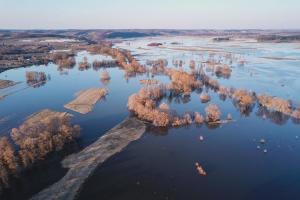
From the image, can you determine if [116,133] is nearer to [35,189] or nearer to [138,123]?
[138,123]

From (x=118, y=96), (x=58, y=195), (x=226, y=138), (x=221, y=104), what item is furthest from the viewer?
(x=118, y=96)

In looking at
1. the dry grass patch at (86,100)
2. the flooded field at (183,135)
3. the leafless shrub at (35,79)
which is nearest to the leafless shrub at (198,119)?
the flooded field at (183,135)

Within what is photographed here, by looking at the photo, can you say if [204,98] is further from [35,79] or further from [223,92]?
[35,79]

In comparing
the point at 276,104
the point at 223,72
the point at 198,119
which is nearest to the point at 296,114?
the point at 276,104

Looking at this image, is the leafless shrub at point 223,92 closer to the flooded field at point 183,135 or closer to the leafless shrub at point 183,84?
the flooded field at point 183,135

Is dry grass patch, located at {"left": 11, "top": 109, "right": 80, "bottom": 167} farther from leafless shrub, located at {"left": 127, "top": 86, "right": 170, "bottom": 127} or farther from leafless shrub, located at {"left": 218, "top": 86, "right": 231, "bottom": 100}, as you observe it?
leafless shrub, located at {"left": 218, "top": 86, "right": 231, "bottom": 100}

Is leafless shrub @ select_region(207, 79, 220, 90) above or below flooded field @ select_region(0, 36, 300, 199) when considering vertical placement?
above

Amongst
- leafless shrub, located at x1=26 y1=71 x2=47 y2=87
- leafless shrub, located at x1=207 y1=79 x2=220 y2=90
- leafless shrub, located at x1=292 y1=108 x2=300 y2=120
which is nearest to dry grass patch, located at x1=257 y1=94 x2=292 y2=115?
leafless shrub, located at x1=292 y1=108 x2=300 y2=120

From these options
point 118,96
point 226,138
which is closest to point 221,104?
point 226,138
